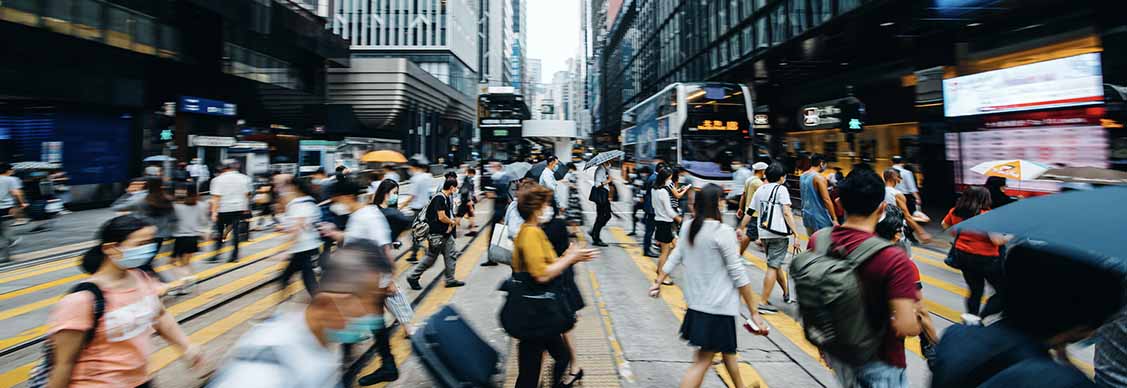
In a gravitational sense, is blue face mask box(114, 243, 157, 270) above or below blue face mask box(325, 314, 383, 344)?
above

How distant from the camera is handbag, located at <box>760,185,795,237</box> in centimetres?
562

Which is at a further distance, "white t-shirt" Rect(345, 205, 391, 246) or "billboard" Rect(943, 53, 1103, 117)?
"billboard" Rect(943, 53, 1103, 117)

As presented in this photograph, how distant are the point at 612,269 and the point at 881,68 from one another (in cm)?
1545

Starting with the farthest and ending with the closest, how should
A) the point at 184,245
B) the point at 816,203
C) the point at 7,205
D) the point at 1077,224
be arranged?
the point at 7,205, the point at 184,245, the point at 816,203, the point at 1077,224

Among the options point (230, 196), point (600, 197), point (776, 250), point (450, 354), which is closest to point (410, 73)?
point (230, 196)

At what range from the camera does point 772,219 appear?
18.6 ft

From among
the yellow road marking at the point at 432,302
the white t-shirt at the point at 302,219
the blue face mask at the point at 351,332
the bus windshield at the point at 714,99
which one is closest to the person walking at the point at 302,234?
the white t-shirt at the point at 302,219

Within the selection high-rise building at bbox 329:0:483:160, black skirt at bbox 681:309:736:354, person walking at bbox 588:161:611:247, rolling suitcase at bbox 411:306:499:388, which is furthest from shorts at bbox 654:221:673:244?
high-rise building at bbox 329:0:483:160

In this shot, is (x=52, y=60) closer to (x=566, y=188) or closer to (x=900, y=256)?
(x=566, y=188)

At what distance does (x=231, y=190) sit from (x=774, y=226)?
8.25 metres

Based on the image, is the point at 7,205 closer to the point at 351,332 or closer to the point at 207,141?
the point at 351,332

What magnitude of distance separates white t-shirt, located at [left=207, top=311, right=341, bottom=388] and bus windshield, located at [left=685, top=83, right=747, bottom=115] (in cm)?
1555

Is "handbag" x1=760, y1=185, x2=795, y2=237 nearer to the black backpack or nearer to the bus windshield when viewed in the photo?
the black backpack

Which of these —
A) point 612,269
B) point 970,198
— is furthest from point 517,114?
point 970,198
